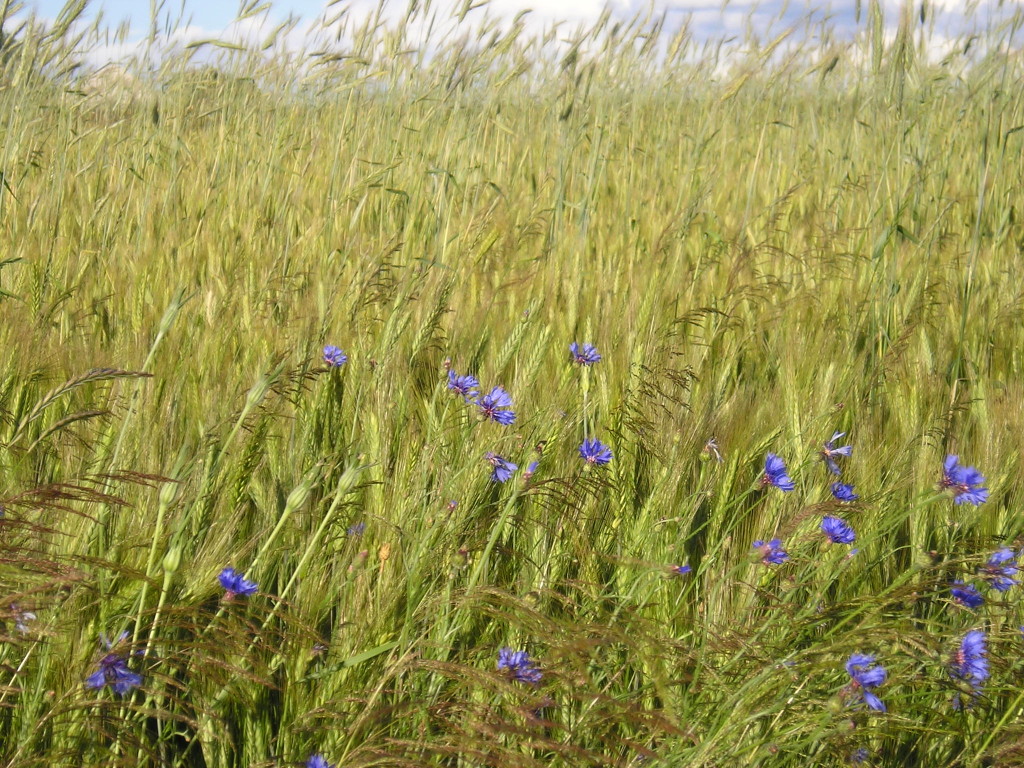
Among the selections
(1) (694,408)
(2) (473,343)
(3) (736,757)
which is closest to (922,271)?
(1) (694,408)

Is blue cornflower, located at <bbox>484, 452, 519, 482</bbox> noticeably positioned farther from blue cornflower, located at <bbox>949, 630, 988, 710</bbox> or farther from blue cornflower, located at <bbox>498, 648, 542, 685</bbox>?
blue cornflower, located at <bbox>949, 630, 988, 710</bbox>

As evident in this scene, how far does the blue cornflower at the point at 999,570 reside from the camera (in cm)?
92

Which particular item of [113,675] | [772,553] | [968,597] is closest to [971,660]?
[968,597]

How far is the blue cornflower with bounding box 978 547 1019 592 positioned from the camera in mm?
924

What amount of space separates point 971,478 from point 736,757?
0.45 m

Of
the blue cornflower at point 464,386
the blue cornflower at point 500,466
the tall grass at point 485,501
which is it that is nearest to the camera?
the tall grass at point 485,501

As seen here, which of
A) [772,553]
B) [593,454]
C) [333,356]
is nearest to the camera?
[772,553]

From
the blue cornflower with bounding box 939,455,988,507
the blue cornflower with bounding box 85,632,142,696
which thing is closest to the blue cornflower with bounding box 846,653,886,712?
the blue cornflower with bounding box 939,455,988,507

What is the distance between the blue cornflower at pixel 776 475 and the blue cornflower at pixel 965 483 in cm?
18

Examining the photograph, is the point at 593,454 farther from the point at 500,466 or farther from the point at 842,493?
the point at 842,493

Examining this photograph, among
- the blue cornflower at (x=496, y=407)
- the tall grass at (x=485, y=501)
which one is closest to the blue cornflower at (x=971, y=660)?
the tall grass at (x=485, y=501)

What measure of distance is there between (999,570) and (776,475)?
0.27 m

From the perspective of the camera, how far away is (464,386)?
117 centimetres

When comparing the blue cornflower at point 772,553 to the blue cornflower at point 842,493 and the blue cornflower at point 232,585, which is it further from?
the blue cornflower at point 232,585
